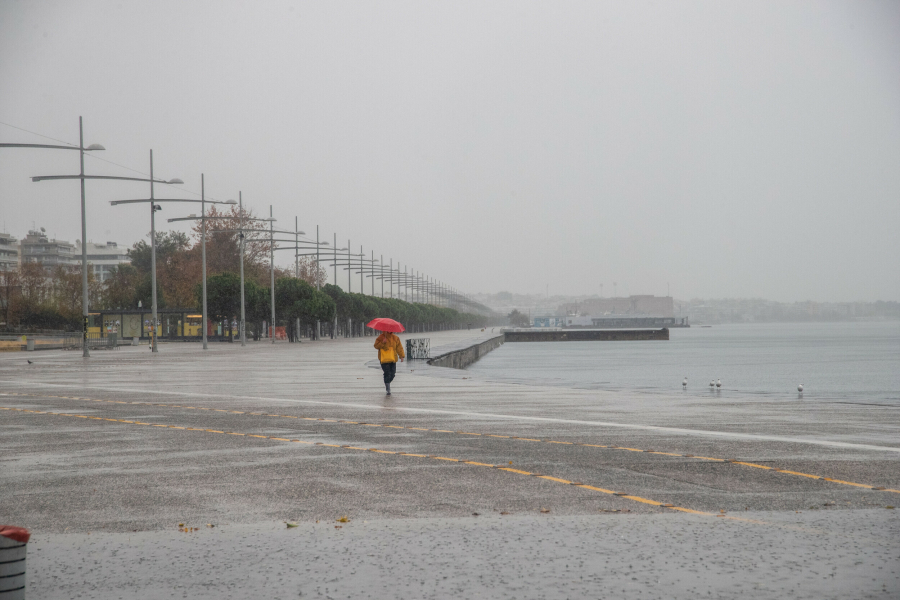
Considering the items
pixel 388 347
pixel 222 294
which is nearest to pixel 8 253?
pixel 222 294

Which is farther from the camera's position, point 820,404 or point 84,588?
point 820,404

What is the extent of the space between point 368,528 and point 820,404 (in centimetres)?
1483

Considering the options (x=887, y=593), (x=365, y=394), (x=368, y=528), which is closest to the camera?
(x=887, y=593)

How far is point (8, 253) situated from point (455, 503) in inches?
8112

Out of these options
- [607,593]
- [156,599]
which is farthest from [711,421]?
[156,599]

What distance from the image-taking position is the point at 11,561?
4.42m

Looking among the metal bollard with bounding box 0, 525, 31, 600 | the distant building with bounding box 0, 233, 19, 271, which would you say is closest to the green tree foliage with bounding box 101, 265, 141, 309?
the distant building with bounding box 0, 233, 19, 271

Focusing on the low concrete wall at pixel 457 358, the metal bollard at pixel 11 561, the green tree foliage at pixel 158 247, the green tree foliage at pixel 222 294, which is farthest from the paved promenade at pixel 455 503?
the green tree foliage at pixel 158 247

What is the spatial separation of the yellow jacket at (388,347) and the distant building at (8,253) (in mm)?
182808

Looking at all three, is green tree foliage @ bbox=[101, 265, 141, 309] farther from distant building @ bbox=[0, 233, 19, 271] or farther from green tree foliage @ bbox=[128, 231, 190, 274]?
distant building @ bbox=[0, 233, 19, 271]

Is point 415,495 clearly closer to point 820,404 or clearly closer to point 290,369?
point 820,404

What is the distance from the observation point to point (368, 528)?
279 inches

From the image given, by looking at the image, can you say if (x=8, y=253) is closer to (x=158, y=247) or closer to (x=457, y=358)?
(x=158, y=247)

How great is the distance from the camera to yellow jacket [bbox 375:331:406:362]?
70.5 ft
